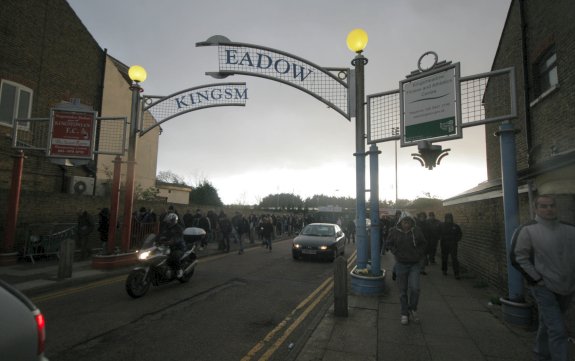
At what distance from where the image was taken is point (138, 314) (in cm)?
575

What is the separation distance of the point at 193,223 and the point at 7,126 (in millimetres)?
8075

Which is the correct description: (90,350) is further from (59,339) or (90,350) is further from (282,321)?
(282,321)

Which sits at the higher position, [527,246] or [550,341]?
[527,246]

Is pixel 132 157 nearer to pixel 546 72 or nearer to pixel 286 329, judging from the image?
pixel 286 329

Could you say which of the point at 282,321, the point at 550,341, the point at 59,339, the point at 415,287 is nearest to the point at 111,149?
the point at 59,339

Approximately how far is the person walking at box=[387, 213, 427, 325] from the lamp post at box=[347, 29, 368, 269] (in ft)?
4.85

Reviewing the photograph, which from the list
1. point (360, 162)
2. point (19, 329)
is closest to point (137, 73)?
point (360, 162)

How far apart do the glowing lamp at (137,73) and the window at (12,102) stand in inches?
245

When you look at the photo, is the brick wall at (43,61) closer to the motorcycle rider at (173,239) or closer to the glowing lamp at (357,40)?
the motorcycle rider at (173,239)

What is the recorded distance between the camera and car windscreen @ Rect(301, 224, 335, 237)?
13644 mm

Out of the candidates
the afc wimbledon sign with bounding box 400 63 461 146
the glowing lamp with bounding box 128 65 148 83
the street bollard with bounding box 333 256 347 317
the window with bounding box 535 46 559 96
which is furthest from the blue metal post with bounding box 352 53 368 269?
the glowing lamp with bounding box 128 65 148 83

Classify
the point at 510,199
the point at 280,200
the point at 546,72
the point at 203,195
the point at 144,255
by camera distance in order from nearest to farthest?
the point at 510,199
the point at 144,255
the point at 546,72
the point at 203,195
the point at 280,200

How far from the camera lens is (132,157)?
10.8 meters

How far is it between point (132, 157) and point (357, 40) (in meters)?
7.81
